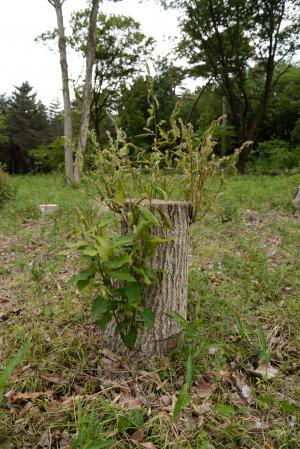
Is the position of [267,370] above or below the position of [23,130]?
below

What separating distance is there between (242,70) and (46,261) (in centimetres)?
A: 1541

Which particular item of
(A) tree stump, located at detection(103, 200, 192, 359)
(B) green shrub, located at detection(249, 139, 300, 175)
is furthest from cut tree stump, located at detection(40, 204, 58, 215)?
(B) green shrub, located at detection(249, 139, 300, 175)

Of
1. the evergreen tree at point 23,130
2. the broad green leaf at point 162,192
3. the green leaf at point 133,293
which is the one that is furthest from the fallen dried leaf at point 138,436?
the evergreen tree at point 23,130

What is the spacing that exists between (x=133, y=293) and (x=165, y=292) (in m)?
0.33

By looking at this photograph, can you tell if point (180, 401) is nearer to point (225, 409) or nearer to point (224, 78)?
point (225, 409)

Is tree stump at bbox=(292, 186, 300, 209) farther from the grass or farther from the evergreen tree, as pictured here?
the evergreen tree

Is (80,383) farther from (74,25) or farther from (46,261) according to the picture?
(74,25)

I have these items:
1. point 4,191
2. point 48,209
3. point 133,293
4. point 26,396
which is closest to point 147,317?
point 133,293

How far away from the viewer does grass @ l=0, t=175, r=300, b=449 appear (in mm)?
1357

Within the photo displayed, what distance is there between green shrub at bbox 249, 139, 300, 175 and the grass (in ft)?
43.2

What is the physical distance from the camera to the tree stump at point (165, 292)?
172 cm

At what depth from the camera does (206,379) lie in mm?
1686

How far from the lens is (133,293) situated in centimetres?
145

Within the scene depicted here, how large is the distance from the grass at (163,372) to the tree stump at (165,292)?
8cm
